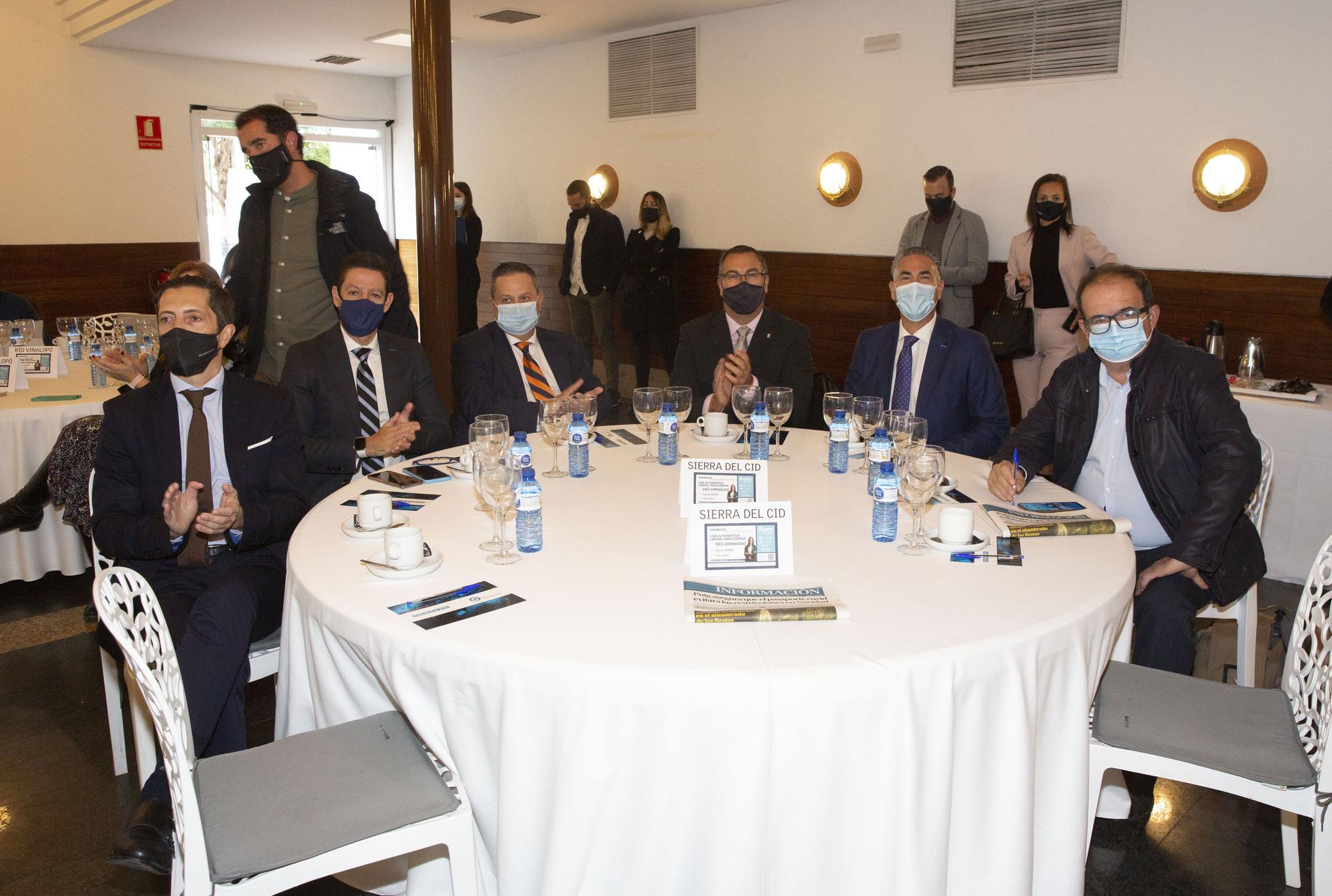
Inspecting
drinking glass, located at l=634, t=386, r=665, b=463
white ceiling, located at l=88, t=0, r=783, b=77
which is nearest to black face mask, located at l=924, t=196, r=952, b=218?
white ceiling, located at l=88, t=0, r=783, b=77

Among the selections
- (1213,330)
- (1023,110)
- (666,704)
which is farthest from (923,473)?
(1023,110)

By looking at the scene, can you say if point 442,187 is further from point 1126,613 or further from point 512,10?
point 1126,613

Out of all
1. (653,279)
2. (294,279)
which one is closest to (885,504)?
(294,279)

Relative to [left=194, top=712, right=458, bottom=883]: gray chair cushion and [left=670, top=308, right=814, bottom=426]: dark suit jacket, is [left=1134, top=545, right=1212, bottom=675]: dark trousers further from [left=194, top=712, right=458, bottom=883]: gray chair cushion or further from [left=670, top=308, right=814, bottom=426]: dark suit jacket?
[left=194, top=712, right=458, bottom=883]: gray chair cushion

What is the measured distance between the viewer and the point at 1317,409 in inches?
178

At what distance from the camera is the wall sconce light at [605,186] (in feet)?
32.4

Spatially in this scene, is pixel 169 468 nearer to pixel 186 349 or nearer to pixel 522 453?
pixel 186 349

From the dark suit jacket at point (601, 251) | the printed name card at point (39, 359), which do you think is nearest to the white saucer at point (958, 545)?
the printed name card at point (39, 359)

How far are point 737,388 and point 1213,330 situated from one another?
3.88 metres

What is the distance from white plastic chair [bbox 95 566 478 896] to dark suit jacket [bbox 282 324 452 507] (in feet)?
4.52

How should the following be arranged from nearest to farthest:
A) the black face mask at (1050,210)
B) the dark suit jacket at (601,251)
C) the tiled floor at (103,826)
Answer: the tiled floor at (103,826) → the black face mask at (1050,210) → the dark suit jacket at (601,251)

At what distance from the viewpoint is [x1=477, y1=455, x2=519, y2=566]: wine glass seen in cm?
216

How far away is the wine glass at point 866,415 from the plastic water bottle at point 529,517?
3.79 ft

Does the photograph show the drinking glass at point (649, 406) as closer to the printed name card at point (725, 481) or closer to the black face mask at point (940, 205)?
the printed name card at point (725, 481)
